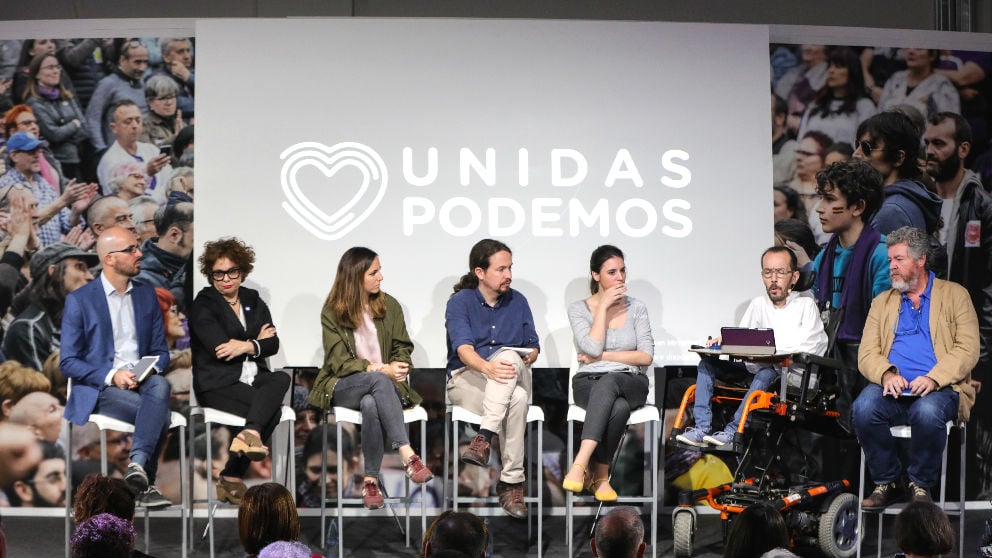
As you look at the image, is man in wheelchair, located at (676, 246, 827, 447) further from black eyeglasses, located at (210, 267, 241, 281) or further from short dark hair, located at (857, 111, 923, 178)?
black eyeglasses, located at (210, 267, 241, 281)

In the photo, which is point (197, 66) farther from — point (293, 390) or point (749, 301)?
point (749, 301)

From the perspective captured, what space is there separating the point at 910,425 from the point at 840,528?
602 mm

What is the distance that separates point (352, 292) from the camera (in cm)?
536

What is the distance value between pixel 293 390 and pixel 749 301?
105 inches

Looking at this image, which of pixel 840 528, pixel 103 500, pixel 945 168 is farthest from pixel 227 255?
pixel 945 168

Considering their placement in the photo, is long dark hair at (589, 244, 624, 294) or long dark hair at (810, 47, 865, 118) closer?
long dark hair at (589, 244, 624, 294)

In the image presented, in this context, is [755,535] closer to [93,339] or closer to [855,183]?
[93,339]

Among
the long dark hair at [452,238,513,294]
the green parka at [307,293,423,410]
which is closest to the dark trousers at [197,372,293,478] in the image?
the green parka at [307,293,423,410]

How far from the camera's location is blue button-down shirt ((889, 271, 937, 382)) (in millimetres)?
5086

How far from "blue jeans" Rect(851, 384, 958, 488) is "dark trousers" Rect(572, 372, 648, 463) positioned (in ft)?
3.52

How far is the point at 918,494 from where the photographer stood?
4781 millimetres

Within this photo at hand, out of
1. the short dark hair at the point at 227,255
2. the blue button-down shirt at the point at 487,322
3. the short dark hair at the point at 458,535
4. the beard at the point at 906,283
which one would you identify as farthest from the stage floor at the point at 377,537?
the short dark hair at the point at 458,535

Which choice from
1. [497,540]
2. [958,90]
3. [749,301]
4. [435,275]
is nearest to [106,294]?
[435,275]

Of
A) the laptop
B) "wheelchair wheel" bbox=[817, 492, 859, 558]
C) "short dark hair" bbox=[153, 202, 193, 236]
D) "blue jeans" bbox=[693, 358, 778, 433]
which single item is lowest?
"wheelchair wheel" bbox=[817, 492, 859, 558]
